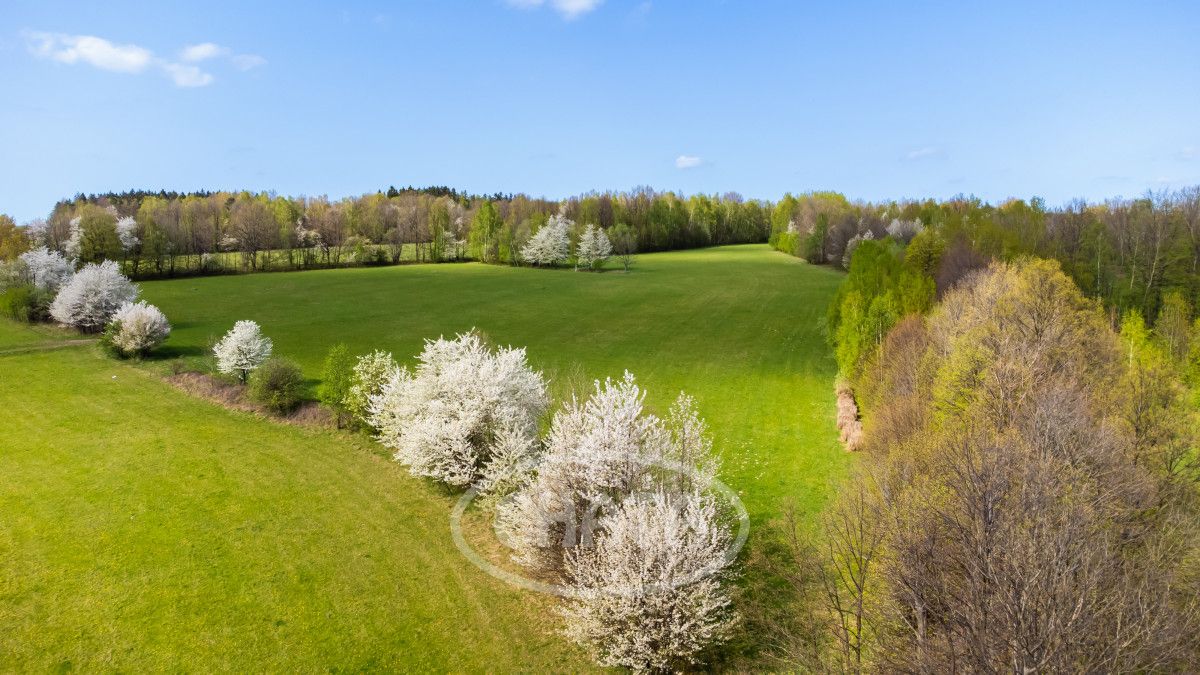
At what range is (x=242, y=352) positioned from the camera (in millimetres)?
42531

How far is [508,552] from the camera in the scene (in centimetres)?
2362

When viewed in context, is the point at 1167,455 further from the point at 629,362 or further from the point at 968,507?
the point at 629,362

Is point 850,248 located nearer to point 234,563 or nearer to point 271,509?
point 271,509

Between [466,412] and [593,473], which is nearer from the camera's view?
[593,473]

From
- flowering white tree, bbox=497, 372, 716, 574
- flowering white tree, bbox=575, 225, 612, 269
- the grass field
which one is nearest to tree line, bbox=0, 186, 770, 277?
flowering white tree, bbox=575, 225, 612, 269

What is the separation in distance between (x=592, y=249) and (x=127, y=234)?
66.6m

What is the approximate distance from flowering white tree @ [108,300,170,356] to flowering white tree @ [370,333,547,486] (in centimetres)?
3222

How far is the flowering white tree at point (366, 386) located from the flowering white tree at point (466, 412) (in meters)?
5.24

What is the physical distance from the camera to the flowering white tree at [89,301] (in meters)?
56.0

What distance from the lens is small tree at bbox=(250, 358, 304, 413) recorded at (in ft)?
124

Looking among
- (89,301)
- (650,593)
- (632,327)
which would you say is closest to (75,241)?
(89,301)

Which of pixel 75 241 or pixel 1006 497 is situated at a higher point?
pixel 75 241

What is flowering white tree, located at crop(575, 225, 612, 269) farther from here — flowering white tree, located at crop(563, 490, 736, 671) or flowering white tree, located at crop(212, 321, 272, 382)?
flowering white tree, located at crop(563, 490, 736, 671)

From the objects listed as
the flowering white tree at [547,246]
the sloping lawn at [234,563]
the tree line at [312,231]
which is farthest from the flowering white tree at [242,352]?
the flowering white tree at [547,246]
